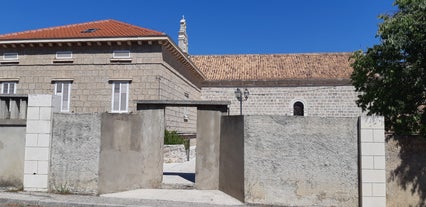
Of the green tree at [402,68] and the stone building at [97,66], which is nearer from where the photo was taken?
the green tree at [402,68]

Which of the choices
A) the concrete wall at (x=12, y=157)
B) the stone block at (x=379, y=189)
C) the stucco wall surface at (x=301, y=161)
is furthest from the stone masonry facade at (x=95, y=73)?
the stone block at (x=379, y=189)

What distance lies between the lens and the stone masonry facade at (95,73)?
17.4 meters

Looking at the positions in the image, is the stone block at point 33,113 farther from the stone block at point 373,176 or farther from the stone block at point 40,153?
the stone block at point 373,176

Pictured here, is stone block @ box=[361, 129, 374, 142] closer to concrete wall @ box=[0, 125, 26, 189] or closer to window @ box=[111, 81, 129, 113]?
concrete wall @ box=[0, 125, 26, 189]

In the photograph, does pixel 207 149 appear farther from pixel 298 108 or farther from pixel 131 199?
pixel 298 108

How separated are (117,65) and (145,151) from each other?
9853mm

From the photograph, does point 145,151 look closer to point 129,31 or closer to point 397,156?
point 397,156

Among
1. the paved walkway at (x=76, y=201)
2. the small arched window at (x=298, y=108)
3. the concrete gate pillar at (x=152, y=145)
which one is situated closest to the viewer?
the paved walkway at (x=76, y=201)

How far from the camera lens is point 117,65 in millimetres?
17828

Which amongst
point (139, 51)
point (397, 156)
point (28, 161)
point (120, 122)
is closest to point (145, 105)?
point (120, 122)

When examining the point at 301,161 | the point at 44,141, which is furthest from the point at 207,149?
the point at 44,141

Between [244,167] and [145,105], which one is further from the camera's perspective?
[145,105]

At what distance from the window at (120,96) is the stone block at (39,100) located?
9.24 m

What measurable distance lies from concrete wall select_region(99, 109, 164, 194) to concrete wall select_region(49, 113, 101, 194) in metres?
0.17
